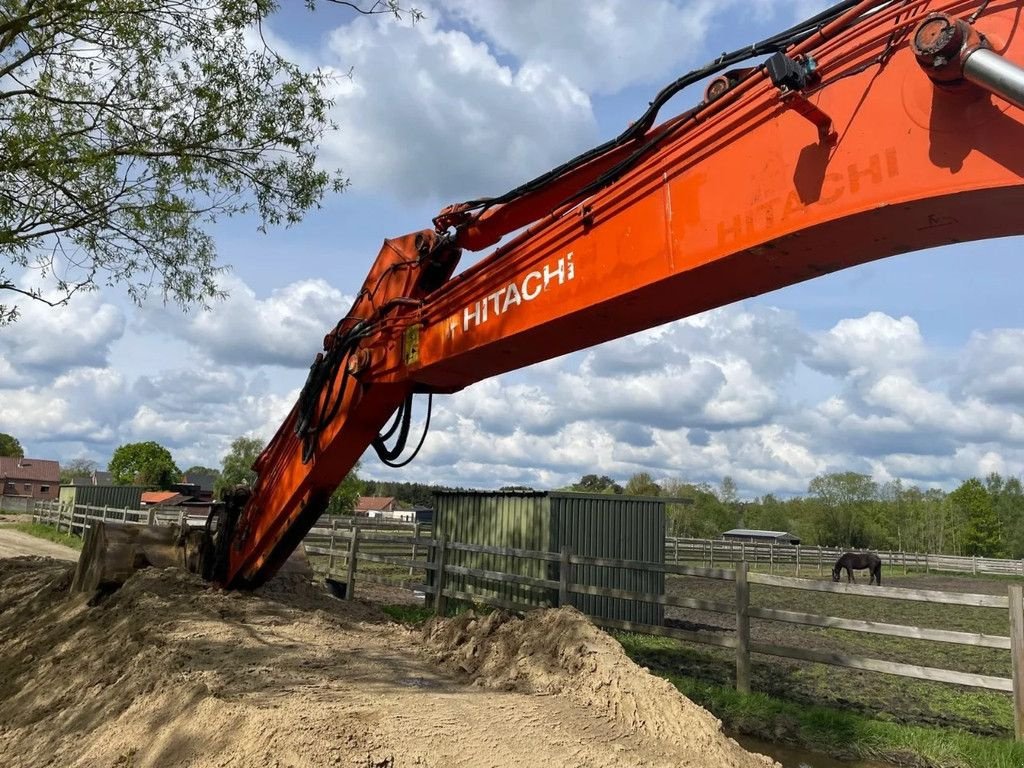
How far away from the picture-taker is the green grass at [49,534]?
23.0m

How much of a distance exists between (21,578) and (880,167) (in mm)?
11196

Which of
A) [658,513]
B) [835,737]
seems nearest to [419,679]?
[835,737]

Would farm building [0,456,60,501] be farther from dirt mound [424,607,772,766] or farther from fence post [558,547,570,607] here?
dirt mound [424,607,772,766]

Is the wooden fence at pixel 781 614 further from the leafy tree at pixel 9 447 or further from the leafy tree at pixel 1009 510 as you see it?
the leafy tree at pixel 9 447

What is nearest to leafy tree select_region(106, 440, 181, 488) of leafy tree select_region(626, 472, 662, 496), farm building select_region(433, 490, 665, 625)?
leafy tree select_region(626, 472, 662, 496)

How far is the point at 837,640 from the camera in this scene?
39.9ft

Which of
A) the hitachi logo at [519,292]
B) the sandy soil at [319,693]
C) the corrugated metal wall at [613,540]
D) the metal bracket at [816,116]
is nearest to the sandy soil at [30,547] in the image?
the corrugated metal wall at [613,540]

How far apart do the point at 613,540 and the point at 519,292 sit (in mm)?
9043

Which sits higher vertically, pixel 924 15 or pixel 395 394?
pixel 924 15

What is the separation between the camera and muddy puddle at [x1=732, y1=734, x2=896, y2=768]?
17.4 feet

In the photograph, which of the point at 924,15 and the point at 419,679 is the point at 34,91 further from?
the point at 924,15

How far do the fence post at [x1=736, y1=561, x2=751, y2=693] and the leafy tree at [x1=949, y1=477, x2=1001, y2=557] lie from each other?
72.0 meters

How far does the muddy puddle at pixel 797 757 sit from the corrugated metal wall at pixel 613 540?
240 inches

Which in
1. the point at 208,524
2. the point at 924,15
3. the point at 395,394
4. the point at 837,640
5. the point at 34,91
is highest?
the point at 34,91
